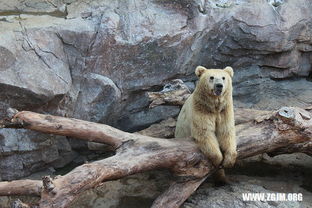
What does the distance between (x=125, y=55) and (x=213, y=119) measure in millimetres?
1617

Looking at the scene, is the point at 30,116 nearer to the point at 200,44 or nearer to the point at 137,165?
the point at 137,165

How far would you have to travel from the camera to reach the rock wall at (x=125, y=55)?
16.1 feet

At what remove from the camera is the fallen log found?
381cm

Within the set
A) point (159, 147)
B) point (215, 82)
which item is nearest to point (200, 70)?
point (215, 82)

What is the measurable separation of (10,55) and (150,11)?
1.90 meters

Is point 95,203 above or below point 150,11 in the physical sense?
below

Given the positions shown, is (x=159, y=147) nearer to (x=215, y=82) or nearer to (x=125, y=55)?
(x=215, y=82)

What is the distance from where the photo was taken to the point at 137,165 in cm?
418

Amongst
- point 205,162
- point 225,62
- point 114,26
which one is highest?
point 114,26

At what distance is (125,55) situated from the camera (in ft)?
18.0

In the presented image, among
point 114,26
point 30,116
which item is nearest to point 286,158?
point 114,26

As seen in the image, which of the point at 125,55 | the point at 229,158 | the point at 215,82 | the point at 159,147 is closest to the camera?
the point at 215,82

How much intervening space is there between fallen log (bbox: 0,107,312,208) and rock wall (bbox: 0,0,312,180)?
62 cm

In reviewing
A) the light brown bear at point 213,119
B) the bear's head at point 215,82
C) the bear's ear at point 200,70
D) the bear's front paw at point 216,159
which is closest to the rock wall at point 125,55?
the bear's ear at point 200,70
